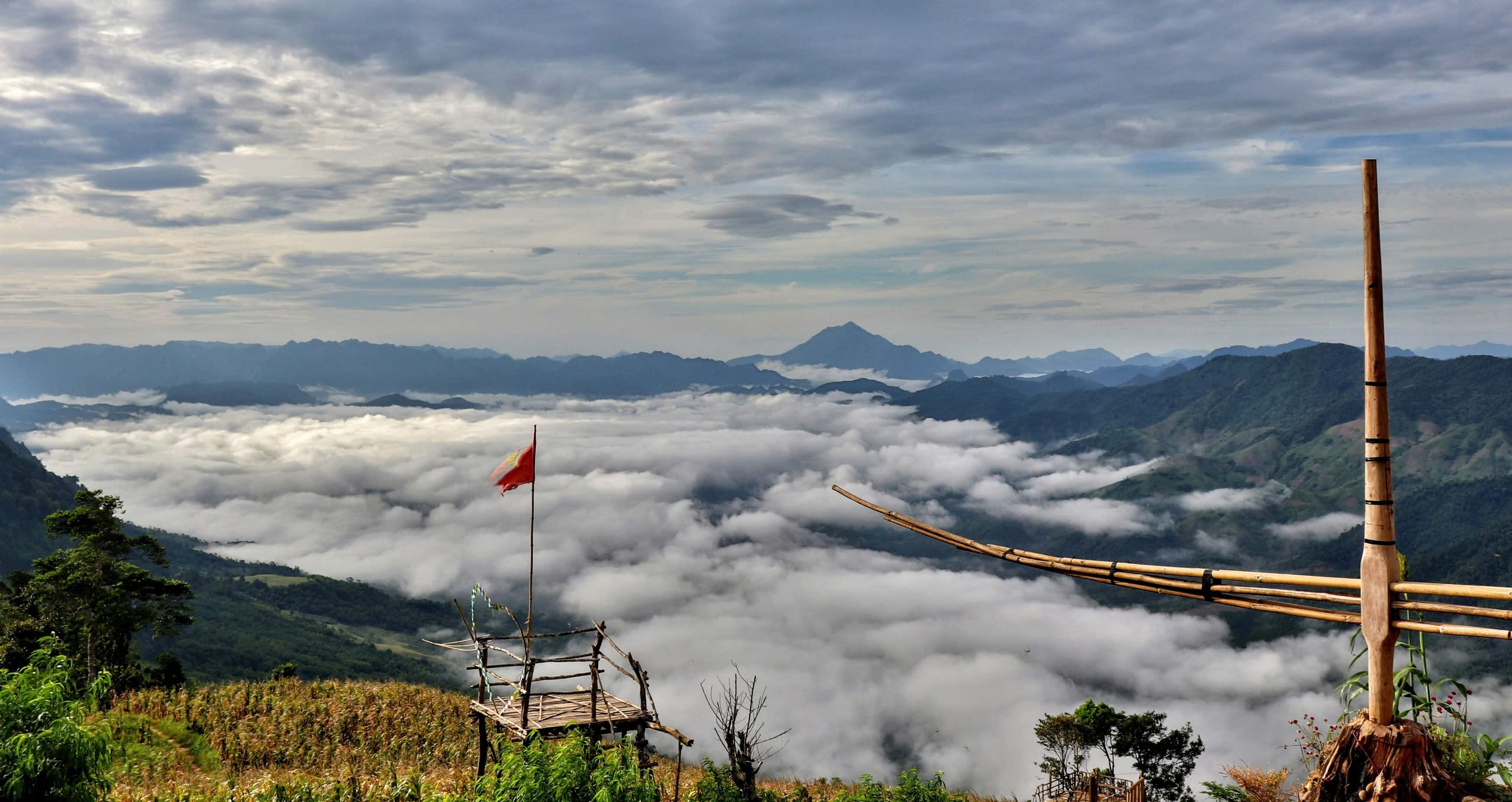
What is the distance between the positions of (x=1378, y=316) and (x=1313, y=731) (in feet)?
20.3

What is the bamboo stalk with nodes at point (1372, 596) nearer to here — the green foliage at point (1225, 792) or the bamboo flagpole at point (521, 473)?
the green foliage at point (1225, 792)

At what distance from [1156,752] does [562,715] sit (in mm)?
44196

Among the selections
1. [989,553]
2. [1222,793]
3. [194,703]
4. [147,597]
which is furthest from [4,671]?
[147,597]

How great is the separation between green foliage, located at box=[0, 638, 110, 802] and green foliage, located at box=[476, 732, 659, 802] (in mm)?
5902

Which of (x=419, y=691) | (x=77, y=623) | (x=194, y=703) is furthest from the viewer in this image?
(x=419, y=691)

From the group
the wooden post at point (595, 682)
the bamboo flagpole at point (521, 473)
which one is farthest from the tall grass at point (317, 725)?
the bamboo flagpole at point (521, 473)

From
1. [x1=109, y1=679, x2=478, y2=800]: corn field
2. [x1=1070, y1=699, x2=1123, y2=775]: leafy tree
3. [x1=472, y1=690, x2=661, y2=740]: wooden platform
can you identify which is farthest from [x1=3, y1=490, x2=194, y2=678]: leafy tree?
[x1=1070, y1=699, x2=1123, y2=775]: leafy tree

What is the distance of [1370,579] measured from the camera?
3.80 m

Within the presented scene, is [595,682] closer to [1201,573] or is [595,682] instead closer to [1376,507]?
[1201,573]

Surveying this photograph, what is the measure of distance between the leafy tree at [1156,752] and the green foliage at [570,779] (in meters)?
43.2

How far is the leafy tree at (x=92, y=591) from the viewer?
37.8m

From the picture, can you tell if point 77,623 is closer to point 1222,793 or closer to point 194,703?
point 194,703

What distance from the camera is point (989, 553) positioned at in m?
4.21

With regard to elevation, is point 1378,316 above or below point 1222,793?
above
